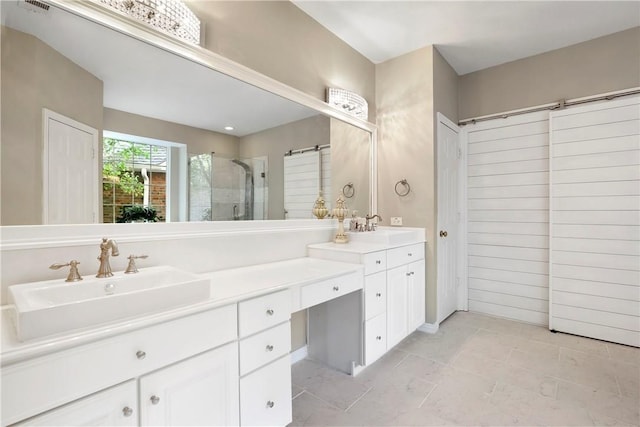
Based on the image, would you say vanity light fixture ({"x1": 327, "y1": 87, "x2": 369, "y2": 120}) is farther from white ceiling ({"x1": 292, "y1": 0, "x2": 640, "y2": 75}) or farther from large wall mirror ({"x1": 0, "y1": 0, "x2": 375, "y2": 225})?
white ceiling ({"x1": 292, "y1": 0, "x2": 640, "y2": 75})

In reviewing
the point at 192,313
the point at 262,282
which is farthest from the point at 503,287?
the point at 192,313

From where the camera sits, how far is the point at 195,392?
1105 millimetres

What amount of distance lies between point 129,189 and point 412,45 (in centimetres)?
263

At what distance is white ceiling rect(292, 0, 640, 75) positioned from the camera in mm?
2266

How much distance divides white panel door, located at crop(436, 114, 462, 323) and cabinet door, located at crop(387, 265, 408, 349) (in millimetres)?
625

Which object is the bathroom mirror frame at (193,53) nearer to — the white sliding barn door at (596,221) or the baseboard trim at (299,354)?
the baseboard trim at (299,354)

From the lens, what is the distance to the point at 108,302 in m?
0.94

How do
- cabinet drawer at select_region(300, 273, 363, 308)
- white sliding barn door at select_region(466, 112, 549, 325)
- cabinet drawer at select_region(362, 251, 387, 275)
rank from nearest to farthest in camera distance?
cabinet drawer at select_region(300, 273, 363, 308), cabinet drawer at select_region(362, 251, 387, 275), white sliding barn door at select_region(466, 112, 549, 325)

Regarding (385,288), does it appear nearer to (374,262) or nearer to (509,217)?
(374,262)

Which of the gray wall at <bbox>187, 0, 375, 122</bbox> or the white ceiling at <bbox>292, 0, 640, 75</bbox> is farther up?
the white ceiling at <bbox>292, 0, 640, 75</bbox>

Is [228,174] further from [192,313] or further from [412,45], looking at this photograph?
[412,45]

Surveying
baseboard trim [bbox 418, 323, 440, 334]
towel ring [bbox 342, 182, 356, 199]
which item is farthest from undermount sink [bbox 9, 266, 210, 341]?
baseboard trim [bbox 418, 323, 440, 334]

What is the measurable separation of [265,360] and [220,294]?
38 centimetres

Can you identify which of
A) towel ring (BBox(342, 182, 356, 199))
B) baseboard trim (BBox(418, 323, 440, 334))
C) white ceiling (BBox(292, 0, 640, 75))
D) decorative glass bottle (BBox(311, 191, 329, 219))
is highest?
white ceiling (BBox(292, 0, 640, 75))
